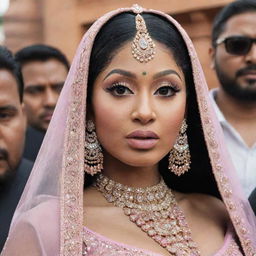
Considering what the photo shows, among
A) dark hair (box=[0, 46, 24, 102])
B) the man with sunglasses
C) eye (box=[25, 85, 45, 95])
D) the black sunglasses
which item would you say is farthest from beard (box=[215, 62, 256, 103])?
eye (box=[25, 85, 45, 95])

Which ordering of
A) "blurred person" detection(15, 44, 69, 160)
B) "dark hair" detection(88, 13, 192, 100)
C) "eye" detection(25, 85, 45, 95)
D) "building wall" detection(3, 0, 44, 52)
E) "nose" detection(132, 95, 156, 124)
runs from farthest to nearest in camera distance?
"building wall" detection(3, 0, 44, 52), "eye" detection(25, 85, 45, 95), "blurred person" detection(15, 44, 69, 160), "dark hair" detection(88, 13, 192, 100), "nose" detection(132, 95, 156, 124)

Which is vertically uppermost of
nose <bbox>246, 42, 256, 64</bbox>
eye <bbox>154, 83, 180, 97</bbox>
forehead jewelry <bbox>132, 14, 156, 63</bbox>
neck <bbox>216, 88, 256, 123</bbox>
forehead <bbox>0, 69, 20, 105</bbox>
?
forehead jewelry <bbox>132, 14, 156, 63</bbox>

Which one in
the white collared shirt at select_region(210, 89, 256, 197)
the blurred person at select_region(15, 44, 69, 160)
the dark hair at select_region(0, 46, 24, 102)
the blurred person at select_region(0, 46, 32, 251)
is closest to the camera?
the blurred person at select_region(0, 46, 32, 251)

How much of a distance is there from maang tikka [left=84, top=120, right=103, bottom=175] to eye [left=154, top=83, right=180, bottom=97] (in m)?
0.27

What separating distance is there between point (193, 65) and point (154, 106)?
29 centimetres

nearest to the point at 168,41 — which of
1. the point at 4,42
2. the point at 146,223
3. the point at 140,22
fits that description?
the point at 140,22

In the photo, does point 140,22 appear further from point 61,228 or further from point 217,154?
point 61,228

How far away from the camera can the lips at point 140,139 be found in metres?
2.28

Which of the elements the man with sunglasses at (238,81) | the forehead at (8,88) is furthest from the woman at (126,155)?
the man with sunglasses at (238,81)

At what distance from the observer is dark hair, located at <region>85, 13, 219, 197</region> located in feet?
7.73

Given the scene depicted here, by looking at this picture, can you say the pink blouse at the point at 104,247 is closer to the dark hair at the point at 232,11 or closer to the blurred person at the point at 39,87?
the dark hair at the point at 232,11

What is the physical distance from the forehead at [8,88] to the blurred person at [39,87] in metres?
1.43

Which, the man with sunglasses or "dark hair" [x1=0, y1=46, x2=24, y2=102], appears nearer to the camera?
"dark hair" [x1=0, y1=46, x2=24, y2=102]

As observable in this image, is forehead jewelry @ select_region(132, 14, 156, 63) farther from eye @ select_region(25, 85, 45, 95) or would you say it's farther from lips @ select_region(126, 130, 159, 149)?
eye @ select_region(25, 85, 45, 95)
